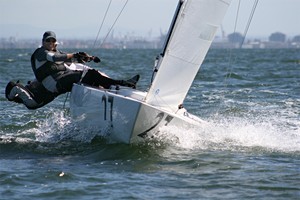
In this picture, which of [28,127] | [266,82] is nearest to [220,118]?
[28,127]

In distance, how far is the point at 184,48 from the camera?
8.06m

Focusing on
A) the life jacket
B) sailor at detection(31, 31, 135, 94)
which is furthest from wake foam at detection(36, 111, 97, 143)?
the life jacket

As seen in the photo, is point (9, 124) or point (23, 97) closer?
point (23, 97)

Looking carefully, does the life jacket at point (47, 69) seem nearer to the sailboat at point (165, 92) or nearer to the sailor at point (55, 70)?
the sailor at point (55, 70)

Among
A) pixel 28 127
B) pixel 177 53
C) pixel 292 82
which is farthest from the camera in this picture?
pixel 292 82

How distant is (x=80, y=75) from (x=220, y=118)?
345cm

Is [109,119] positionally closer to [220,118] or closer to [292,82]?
[220,118]

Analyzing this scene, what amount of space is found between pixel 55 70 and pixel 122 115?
150 centimetres

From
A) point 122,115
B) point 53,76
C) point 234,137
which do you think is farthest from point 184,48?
point 53,76

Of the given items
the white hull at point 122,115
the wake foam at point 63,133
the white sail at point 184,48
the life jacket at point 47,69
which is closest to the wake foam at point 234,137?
the white hull at point 122,115

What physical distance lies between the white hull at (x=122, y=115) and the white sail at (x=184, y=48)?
0.17 metres

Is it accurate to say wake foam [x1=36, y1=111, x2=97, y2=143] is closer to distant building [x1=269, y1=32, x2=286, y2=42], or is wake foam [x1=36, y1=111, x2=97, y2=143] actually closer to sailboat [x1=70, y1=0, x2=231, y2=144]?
sailboat [x1=70, y1=0, x2=231, y2=144]

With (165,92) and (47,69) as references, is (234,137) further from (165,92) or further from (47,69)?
(47,69)

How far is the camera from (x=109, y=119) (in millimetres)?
8141
